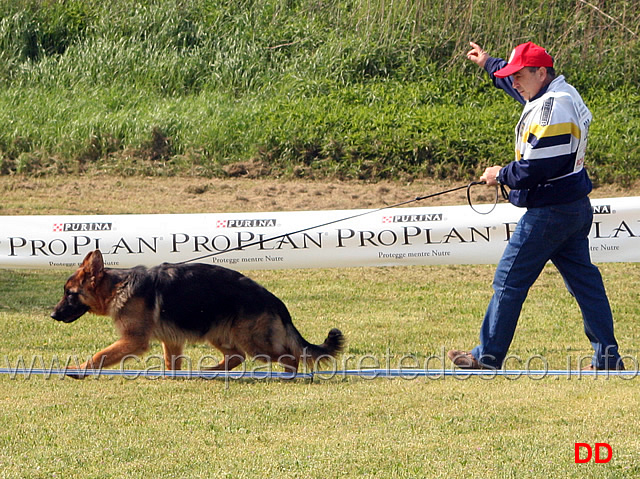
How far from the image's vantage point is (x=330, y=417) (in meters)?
4.82

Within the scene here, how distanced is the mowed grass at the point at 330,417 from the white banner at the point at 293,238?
0.77 meters

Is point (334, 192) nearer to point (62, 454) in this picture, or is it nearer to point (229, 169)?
point (229, 169)

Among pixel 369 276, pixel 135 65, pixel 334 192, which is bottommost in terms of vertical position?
pixel 369 276

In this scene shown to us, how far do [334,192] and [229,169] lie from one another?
1892 mm

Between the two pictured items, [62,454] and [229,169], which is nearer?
[62,454]

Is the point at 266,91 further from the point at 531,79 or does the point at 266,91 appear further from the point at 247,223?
the point at 531,79

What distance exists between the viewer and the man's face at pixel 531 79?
5.43 metres

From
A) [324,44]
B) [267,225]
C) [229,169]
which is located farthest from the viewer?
[324,44]

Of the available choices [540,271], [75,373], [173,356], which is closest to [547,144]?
[540,271]

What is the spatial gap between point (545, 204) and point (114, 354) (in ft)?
9.29

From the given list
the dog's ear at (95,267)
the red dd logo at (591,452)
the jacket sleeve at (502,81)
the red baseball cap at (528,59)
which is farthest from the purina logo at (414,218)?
the red dd logo at (591,452)

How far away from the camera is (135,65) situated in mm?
16391

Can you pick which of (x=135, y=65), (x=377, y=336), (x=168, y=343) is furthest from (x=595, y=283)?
(x=135, y=65)

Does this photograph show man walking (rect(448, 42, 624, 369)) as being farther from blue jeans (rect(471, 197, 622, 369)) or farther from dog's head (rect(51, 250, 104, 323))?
dog's head (rect(51, 250, 104, 323))
